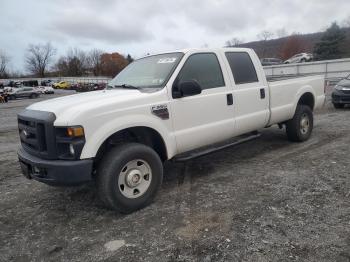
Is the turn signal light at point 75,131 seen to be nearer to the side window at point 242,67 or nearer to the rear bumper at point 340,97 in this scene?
the side window at point 242,67

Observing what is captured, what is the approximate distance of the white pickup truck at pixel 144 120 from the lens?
12.3 ft

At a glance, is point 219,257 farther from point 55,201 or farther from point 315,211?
point 55,201

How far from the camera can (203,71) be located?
5.05m

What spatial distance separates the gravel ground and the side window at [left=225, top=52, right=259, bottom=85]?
1.38m

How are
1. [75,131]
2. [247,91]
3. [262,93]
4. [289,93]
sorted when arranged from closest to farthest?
[75,131]
[247,91]
[262,93]
[289,93]

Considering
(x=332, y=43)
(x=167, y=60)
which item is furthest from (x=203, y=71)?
(x=332, y=43)

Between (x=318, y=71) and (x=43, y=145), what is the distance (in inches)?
1031

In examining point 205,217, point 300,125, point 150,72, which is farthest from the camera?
point 300,125

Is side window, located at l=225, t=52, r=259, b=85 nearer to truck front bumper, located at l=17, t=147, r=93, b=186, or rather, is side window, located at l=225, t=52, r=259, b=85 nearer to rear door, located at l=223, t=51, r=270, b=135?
rear door, located at l=223, t=51, r=270, b=135

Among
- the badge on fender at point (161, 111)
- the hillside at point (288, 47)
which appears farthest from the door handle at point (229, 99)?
the hillside at point (288, 47)

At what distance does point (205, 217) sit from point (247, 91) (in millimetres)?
2424

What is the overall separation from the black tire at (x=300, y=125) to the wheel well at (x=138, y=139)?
3292mm

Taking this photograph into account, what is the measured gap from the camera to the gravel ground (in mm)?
3268

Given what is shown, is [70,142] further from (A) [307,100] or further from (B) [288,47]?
(B) [288,47]
